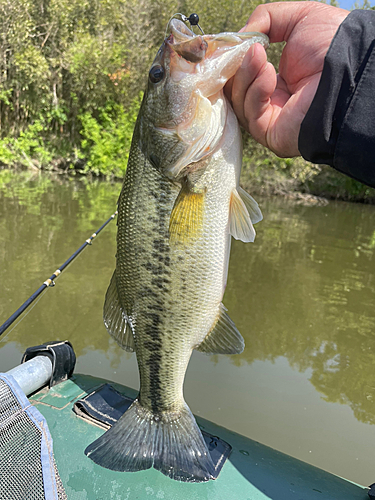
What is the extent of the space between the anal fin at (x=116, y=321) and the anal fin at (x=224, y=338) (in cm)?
33

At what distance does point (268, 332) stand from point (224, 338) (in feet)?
9.17

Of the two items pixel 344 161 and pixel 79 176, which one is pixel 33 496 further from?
pixel 79 176

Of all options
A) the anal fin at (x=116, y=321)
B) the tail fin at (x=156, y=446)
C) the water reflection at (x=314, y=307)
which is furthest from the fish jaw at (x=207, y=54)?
the water reflection at (x=314, y=307)

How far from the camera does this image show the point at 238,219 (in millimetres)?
1566

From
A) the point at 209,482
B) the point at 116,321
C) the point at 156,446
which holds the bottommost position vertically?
the point at 209,482

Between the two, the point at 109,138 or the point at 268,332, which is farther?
the point at 109,138

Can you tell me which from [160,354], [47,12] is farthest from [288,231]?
[47,12]

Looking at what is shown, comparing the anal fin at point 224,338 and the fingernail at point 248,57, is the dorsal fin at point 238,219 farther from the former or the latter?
the fingernail at point 248,57

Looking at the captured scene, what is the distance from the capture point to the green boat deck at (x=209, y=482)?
161cm

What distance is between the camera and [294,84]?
1.58 metres

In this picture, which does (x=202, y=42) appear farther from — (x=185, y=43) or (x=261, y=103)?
(x=261, y=103)

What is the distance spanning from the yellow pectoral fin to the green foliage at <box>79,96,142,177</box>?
575 inches

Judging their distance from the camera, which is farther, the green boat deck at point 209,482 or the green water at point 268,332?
the green water at point 268,332

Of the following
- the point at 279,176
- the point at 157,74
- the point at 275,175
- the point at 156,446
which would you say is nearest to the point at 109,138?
the point at 275,175
